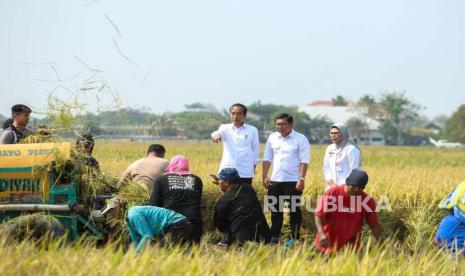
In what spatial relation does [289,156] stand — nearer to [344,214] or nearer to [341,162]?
[341,162]

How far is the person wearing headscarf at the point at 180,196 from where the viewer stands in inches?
316

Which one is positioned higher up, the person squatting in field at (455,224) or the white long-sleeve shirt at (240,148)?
the white long-sleeve shirt at (240,148)

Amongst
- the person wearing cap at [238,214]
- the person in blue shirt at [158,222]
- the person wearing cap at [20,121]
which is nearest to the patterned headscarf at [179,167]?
the person wearing cap at [238,214]

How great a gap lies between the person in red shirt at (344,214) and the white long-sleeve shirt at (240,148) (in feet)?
9.54

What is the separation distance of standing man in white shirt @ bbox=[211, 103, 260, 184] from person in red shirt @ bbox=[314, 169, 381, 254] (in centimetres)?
288

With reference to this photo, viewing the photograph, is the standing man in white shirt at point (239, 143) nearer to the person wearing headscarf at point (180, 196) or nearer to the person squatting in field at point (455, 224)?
the person wearing headscarf at point (180, 196)

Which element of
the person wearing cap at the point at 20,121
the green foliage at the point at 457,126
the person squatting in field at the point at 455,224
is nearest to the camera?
the person squatting in field at the point at 455,224

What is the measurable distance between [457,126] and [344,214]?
106m

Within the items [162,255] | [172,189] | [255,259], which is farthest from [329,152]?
[162,255]

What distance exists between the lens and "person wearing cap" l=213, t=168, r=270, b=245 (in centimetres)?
795

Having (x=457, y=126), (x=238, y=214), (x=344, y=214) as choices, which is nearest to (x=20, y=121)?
(x=238, y=214)

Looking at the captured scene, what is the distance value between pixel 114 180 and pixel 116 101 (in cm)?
109

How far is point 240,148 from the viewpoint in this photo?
1018 cm

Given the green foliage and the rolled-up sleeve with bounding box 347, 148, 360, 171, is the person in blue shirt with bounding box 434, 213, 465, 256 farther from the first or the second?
the green foliage
